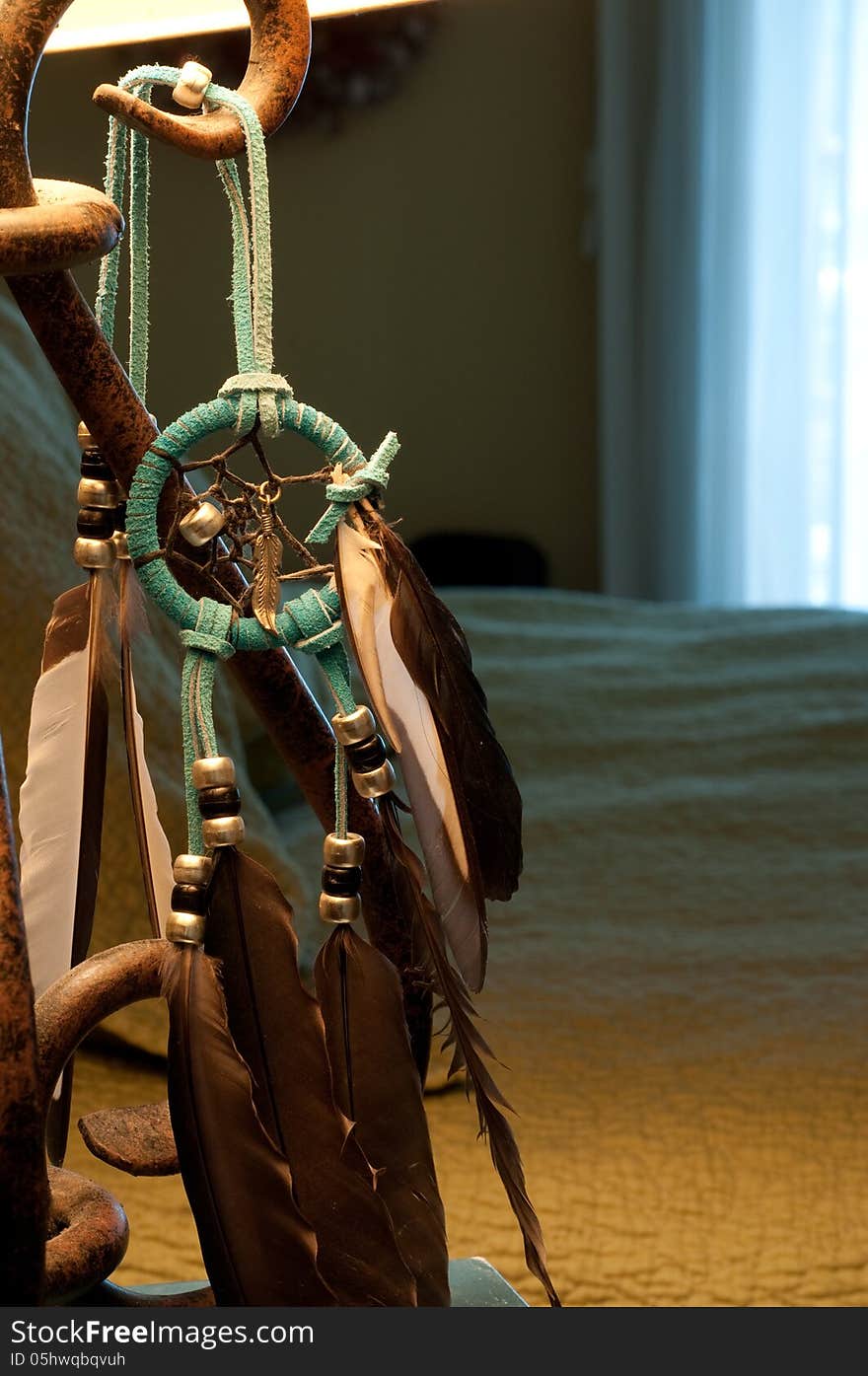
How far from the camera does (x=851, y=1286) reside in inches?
27.6

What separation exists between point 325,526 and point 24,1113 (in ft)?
0.59

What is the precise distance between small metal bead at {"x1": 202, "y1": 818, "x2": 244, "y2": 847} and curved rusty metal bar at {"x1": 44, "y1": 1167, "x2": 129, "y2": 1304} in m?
0.13

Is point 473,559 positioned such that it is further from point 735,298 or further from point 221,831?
point 221,831

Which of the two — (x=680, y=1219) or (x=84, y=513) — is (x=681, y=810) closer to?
(x=680, y=1219)

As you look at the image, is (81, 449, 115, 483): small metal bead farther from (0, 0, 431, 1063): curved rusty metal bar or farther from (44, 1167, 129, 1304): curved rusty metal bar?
(44, 1167, 129, 1304): curved rusty metal bar

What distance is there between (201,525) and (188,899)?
105mm

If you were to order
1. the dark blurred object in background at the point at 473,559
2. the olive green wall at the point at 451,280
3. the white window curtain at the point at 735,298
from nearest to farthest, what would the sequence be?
1. the white window curtain at the point at 735,298
2. the olive green wall at the point at 451,280
3. the dark blurred object in background at the point at 473,559

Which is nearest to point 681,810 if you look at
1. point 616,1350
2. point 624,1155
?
point 624,1155

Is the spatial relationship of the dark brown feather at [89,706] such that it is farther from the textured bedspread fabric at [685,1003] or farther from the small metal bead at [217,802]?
the textured bedspread fabric at [685,1003]

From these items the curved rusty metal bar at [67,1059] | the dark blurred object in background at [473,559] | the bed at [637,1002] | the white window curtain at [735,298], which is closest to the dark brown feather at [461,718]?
the curved rusty metal bar at [67,1059]

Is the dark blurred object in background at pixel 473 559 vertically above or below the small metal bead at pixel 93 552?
below

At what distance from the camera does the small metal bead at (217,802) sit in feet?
1.29

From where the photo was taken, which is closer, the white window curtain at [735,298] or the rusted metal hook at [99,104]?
the rusted metal hook at [99,104]

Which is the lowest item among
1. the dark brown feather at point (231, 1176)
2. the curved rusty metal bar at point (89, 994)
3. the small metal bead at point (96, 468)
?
the dark brown feather at point (231, 1176)
